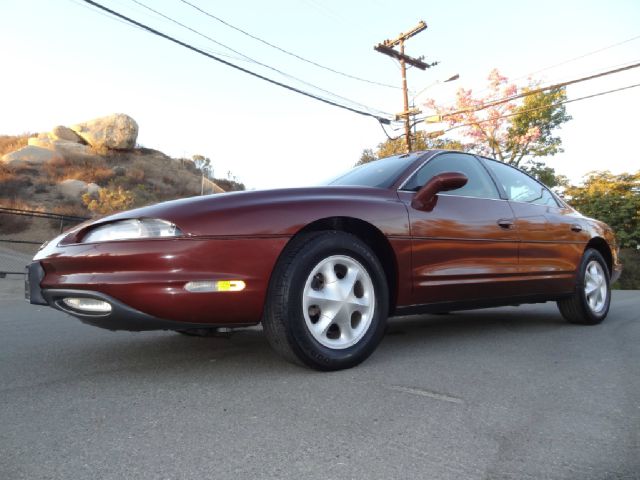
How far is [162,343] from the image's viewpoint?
3.44 meters

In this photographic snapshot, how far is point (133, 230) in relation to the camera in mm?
2387

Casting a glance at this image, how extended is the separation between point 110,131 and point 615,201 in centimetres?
2974

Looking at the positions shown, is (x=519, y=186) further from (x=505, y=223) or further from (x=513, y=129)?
(x=513, y=129)

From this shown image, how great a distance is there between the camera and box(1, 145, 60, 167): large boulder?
24.5 meters

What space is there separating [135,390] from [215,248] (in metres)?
0.74

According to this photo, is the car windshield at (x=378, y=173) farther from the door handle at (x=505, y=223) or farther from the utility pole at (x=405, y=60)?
the utility pole at (x=405, y=60)

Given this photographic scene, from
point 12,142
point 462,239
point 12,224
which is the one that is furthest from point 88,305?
point 12,142

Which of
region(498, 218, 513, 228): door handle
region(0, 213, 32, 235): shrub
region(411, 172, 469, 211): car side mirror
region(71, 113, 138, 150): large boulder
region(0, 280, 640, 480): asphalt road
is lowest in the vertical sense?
region(0, 280, 640, 480): asphalt road

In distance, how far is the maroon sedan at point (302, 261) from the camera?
230 cm

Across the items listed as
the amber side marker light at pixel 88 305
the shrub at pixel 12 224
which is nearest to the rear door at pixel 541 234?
the amber side marker light at pixel 88 305

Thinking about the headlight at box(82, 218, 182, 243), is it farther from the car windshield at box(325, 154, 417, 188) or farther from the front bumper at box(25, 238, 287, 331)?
the car windshield at box(325, 154, 417, 188)

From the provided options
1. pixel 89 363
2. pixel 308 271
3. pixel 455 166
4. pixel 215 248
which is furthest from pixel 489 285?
pixel 89 363

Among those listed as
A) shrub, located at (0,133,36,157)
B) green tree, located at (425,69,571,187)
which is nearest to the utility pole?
green tree, located at (425,69,571,187)

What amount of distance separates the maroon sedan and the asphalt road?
0.30 meters
